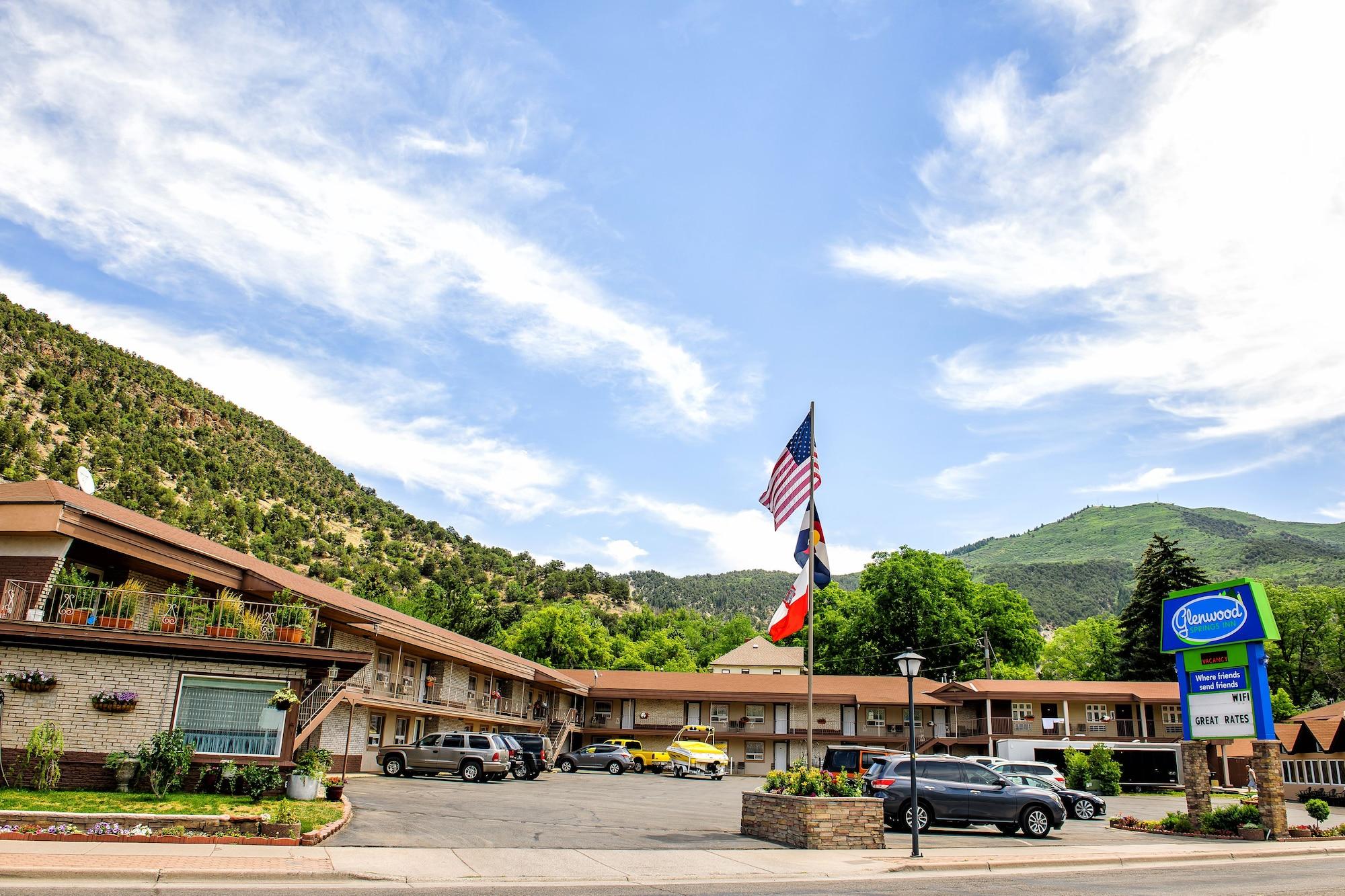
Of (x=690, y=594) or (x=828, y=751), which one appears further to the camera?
(x=690, y=594)

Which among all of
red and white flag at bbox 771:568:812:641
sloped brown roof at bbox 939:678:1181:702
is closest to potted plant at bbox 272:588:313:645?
red and white flag at bbox 771:568:812:641

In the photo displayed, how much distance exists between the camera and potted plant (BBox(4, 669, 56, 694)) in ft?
57.3

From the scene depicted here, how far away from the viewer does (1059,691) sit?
166ft

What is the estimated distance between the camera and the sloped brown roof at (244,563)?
19.4 metres

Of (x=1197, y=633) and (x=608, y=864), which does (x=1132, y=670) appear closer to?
(x=1197, y=633)

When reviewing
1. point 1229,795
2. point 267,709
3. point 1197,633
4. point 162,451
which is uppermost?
point 162,451

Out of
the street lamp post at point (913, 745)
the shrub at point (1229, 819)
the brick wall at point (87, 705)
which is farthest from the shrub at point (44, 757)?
the shrub at point (1229, 819)

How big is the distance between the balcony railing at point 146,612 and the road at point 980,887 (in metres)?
9.39

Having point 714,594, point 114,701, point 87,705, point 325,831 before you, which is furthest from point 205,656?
point 714,594

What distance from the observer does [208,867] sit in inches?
463

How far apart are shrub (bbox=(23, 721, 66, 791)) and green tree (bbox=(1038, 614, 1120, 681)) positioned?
68.0 metres

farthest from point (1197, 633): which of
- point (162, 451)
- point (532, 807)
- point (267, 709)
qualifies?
point (162, 451)

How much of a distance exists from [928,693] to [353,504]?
206 feet

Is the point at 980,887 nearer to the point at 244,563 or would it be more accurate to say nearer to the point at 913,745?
the point at 913,745
